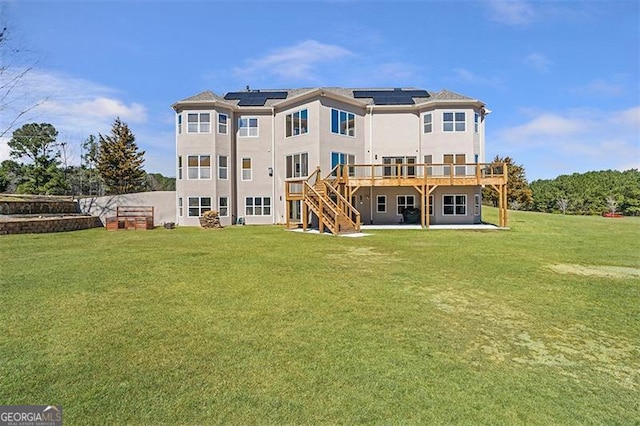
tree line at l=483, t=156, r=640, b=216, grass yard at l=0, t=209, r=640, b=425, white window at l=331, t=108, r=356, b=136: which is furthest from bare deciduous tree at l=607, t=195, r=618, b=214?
grass yard at l=0, t=209, r=640, b=425

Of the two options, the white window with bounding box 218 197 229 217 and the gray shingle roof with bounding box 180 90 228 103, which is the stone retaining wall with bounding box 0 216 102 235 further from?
the gray shingle roof with bounding box 180 90 228 103

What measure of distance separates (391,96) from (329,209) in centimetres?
1201

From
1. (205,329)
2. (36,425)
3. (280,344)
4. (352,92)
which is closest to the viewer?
(36,425)

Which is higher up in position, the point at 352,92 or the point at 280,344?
the point at 352,92

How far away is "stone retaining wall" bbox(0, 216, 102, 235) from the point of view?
16.4 metres

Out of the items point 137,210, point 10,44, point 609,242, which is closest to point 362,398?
point 609,242

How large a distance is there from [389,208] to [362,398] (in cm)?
2038

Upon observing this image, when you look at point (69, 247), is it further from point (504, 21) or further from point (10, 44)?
point (504, 21)

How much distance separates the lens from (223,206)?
78.1 ft

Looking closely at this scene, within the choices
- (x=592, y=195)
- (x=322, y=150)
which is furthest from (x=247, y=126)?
(x=592, y=195)

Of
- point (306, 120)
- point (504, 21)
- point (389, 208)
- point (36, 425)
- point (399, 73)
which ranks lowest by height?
point (36, 425)

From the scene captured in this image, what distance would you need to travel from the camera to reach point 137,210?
24.5 m

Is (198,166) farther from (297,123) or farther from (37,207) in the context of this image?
(37,207)

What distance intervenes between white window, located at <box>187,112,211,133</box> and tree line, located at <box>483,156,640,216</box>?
31.7 metres
